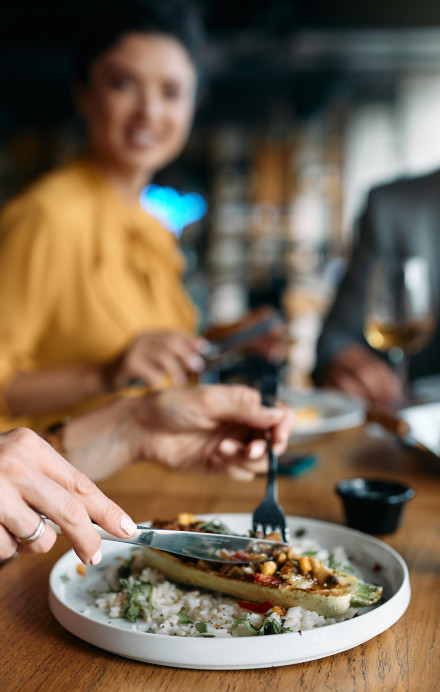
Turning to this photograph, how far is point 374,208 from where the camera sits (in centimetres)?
269

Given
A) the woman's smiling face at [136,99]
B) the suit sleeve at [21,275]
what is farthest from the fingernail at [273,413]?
the woman's smiling face at [136,99]

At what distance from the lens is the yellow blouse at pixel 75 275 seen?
181 centimetres

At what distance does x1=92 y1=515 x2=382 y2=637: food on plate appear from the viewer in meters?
0.66

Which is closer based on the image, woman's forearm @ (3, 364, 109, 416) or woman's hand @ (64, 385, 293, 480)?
woman's hand @ (64, 385, 293, 480)

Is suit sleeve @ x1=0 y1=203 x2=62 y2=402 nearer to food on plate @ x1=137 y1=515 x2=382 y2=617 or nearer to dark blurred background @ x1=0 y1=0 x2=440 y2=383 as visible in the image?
food on plate @ x1=137 y1=515 x2=382 y2=617

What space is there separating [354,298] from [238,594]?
1983 millimetres

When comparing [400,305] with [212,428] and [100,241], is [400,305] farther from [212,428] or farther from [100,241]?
[100,241]

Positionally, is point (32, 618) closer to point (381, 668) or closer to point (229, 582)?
point (229, 582)

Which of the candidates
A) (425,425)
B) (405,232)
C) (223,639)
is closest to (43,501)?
(223,639)

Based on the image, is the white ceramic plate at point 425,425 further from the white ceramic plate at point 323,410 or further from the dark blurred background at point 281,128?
the dark blurred background at point 281,128

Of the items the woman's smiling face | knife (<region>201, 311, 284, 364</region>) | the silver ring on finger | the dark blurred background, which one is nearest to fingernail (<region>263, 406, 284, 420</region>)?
the silver ring on finger

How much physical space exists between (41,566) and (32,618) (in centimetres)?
13

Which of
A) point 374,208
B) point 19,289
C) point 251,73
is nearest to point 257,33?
point 251,73

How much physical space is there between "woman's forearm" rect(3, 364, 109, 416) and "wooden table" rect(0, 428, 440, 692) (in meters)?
0.68
